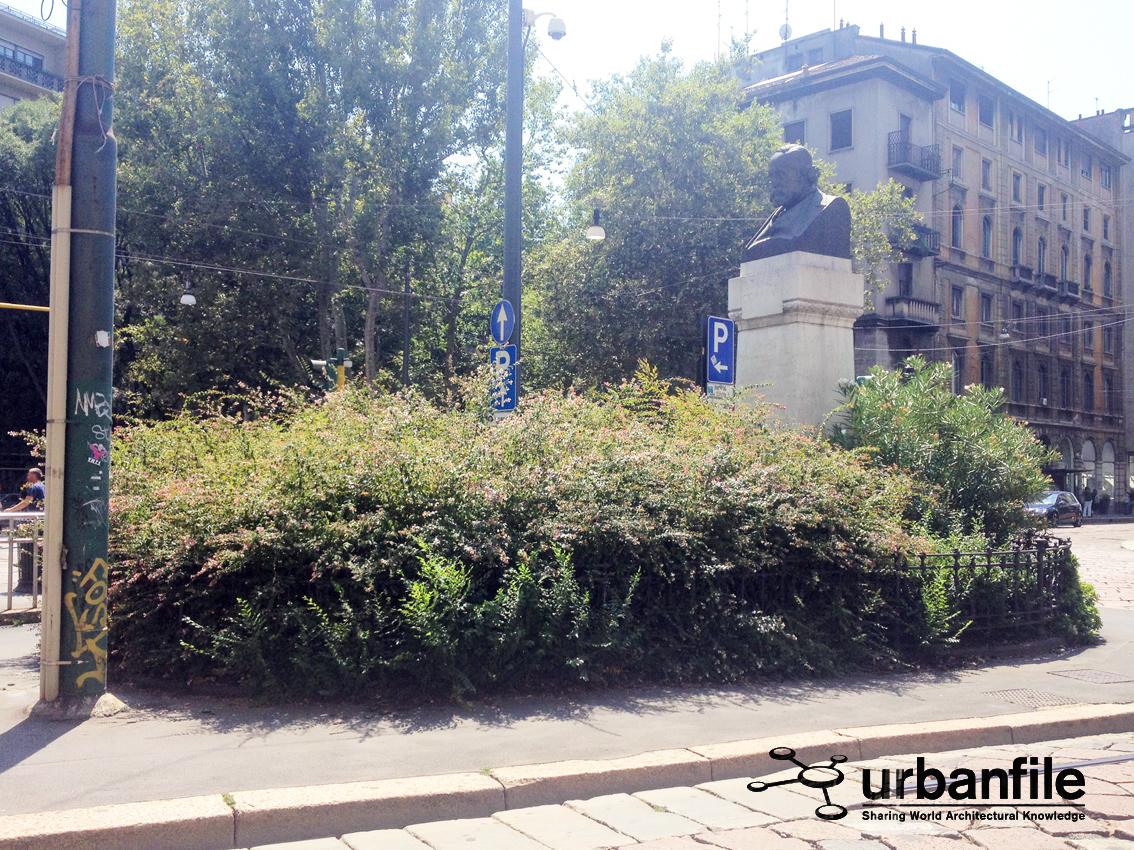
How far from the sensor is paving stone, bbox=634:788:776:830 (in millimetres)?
4785

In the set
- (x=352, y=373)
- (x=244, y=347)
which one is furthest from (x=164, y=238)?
(x=352, y=373)

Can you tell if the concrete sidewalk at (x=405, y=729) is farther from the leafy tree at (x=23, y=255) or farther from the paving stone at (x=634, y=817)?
the leafy tree at (x=23, y=255)

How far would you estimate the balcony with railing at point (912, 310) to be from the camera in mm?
41219

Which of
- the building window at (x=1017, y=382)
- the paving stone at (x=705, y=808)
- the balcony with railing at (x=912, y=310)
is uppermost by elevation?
the balcony with railing at (x=912, y=310)

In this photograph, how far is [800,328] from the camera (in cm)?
1180

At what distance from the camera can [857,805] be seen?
16.8ft

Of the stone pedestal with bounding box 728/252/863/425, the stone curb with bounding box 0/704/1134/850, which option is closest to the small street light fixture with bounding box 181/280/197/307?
the stone pedestal with bounding box 728/252/863/425

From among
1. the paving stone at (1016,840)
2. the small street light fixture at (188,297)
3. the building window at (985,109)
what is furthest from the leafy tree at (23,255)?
the building window at (985,109)

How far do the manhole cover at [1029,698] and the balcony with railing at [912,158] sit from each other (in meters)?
38.5

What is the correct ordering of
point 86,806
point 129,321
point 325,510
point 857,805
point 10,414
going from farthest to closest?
1. point 10,414
2. point 129,321
3. point 325,510
4. point 857,805
5. point 86,806

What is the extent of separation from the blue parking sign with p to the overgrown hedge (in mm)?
2150

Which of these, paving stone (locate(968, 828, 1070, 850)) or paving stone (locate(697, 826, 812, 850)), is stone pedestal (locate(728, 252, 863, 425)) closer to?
paving stone (locate(968, 828, 1070, 850))

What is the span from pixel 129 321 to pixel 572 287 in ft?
55.4

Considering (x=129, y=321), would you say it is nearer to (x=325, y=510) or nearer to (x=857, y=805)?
(x=325, y=510)
